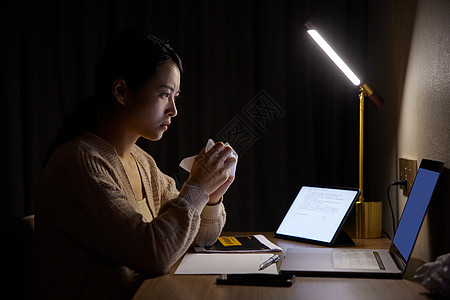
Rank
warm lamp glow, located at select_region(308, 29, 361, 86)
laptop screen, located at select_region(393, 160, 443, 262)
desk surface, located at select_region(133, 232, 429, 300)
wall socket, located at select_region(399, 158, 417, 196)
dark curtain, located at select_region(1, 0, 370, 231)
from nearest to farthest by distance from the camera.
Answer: desk surface, located at select_region(133, 232, 429, 300), laptop screen, located at select_region(393, 160, 443, 262), wall socket, located at select_region(399, 158, 417, 196), warm lamp glow, located at select_region(308, 29, 361, 86), dark curtain, located at select_region(1, 0, 370, 231)

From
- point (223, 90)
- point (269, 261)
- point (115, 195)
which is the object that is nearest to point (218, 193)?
point (269, 261)

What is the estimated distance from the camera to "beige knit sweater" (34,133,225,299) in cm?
112

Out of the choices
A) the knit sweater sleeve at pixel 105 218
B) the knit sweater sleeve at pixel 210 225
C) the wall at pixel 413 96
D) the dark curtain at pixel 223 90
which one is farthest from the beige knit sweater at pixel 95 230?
the dark curtain at pixel 223 90

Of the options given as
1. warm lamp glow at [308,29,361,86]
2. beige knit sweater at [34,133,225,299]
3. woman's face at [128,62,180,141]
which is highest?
warm lamp glow at [308,29,361,86]

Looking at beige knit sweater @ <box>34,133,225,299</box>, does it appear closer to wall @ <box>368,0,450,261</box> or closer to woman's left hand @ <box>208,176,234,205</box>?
woman's left hand @ <box>208,176,234,205</box>

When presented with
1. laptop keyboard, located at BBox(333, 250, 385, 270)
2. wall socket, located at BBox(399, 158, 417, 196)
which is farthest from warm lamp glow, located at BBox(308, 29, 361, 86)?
laptop keyboard, located at BBox(333, 250, 385, 270)

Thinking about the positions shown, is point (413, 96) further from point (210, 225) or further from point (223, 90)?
point (223, 90)

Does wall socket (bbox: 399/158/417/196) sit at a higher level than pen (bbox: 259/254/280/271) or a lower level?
A: higher

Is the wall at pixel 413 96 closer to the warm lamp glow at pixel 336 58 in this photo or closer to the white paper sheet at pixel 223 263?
the warm lamp glow at pixel 336 58

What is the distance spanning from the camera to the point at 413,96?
1507 millimetres

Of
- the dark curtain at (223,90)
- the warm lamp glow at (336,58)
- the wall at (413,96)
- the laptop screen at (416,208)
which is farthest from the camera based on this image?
the dark curtain at (223,90)

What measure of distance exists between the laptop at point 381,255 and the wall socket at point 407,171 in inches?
7.6

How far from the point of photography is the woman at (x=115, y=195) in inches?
44.4

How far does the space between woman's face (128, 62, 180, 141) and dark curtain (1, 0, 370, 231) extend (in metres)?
0.99
